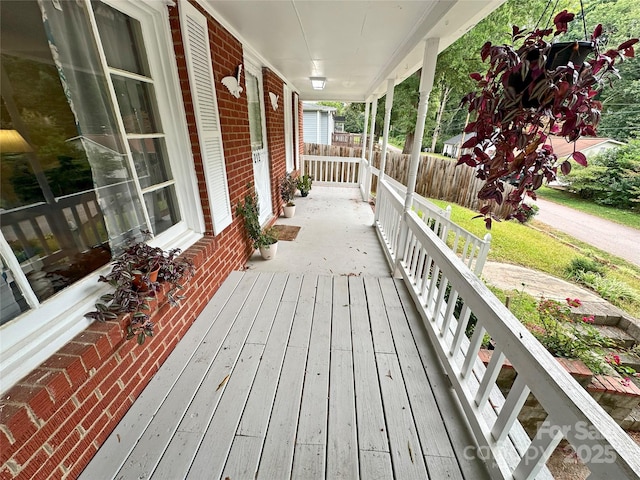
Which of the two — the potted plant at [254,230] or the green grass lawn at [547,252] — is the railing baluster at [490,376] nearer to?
the potted plant at [254,230]

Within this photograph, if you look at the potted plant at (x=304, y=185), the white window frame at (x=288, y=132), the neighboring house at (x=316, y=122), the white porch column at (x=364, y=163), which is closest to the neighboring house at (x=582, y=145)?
the white porch column at (x=364, y=163)

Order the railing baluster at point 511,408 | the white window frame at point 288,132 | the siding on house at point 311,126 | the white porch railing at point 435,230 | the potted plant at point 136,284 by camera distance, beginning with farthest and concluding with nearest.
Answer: the siding on house at point 311,126 < the white window frame at point 288,132 < the white porch railing at point 435,230 < the potted plant at point 136,284 < the railing baluster at point 511,408

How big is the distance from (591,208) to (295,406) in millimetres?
7076

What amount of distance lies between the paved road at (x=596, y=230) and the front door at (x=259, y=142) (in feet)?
19.3

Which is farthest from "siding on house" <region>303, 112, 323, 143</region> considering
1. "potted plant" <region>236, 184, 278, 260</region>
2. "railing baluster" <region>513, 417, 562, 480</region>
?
"railing baluster" <region>513, 417, 562, 480</region>

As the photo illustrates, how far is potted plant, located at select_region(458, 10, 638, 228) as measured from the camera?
2.73 ft

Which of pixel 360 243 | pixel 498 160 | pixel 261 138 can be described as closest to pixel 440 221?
pixel 360 243

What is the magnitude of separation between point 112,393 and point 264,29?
2984mm

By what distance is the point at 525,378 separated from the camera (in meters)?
0.93

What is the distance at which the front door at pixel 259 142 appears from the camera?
3.50 metres

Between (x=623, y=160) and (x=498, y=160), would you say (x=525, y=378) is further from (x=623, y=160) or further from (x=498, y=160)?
(x=623, y=160)

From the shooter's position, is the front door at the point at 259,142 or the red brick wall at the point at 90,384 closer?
the red brick wall at the point at 90,384

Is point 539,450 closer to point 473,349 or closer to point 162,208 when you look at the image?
point 473,349

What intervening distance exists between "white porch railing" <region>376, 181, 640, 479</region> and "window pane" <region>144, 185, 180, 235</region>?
76.8 inches
